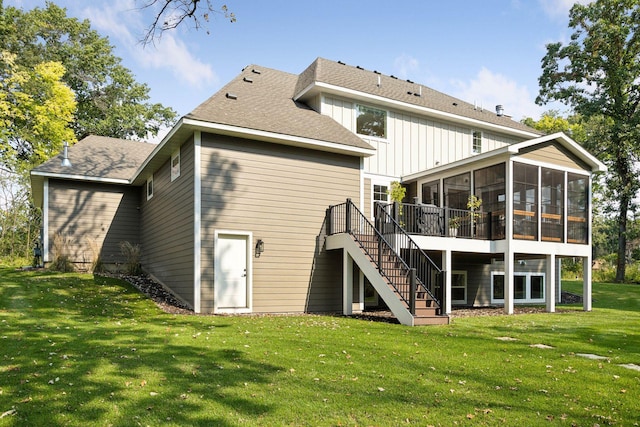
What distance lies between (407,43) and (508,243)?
6.27 meters

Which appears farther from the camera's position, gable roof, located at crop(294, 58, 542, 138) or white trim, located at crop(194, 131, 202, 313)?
gable roof, located at crop(294, 58, 542, 138)

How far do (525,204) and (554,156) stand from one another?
2033 mm

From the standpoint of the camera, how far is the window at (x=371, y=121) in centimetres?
1505

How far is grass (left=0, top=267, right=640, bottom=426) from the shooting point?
409cm

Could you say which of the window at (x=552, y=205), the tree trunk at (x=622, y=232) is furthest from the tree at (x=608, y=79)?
the window at (x=552, y=205)

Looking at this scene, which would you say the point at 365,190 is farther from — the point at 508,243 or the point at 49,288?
the point at 49,288

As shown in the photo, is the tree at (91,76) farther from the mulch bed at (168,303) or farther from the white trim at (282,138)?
the white trim at (282,138)

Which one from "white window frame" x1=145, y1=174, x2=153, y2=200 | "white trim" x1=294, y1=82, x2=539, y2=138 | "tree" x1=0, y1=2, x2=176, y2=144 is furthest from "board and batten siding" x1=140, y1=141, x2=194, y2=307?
"tree" x1=0, y1=2, x2=176, y2=144

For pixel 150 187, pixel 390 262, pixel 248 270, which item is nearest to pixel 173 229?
pixel 248 270

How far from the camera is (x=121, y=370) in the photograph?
5156mm

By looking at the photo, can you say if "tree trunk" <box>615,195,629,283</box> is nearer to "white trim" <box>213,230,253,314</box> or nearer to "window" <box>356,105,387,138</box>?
"window" <box>356,105,387,138</box>

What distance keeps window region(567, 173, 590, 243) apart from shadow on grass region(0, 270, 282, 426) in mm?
11427

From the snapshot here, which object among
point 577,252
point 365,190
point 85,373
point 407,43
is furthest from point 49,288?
point 577,252

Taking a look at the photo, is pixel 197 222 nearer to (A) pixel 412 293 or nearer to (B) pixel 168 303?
(B) pixel 168 303
